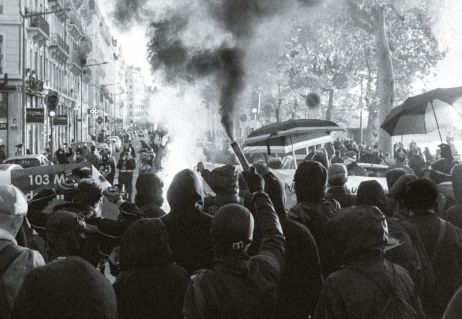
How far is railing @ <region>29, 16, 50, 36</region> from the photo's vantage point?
45.9m

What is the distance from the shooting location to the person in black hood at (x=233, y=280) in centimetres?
349

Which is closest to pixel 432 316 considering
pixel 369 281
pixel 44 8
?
pixel 369 281

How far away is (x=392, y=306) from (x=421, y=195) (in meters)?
1.82

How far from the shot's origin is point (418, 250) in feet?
15.1

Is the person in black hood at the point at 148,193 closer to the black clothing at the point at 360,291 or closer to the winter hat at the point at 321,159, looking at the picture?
the black clothing at the point at 360,291

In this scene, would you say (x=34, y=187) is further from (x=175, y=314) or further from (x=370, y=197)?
(x=175, y=314)

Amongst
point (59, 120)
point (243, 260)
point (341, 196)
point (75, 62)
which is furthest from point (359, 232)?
point (75, 62)

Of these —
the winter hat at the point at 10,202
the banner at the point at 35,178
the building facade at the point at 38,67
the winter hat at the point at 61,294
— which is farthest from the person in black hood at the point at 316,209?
the building facade at the point at 38,67

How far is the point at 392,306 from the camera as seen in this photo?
11.1ft

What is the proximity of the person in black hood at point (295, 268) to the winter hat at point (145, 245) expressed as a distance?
0.84 m

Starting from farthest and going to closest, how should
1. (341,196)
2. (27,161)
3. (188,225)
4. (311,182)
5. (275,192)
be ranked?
Answer: (27,161)
(341,196)
(311,182)
(188,225)
(275,192)

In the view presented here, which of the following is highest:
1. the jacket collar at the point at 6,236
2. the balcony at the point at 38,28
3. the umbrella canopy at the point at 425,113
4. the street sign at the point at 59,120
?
the balcony at the point at 38,28

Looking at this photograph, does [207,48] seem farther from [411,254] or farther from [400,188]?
[411,254]

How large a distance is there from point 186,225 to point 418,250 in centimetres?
146
